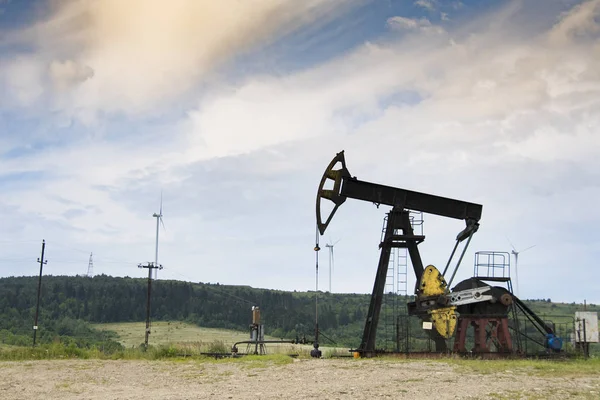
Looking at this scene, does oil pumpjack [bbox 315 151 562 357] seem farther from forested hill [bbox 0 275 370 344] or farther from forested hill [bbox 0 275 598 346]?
forested hill [bbox 0 275 370 344]

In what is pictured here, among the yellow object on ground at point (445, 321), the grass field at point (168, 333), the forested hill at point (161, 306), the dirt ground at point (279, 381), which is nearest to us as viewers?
the dirt ground at point (279, 381)

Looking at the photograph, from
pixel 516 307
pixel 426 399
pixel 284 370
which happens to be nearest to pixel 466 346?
pixel 516 307

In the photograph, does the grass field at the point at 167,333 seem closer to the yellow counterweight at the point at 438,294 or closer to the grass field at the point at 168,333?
the grass field at the point at 168,333

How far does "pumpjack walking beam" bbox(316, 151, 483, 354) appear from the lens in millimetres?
19250

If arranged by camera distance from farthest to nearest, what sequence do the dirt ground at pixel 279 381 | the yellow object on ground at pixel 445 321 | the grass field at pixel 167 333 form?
1. the grass field at pixel 167 333
2. the yellow object on ground at pixel 445 321
3. the dirt ground at pixel 279 381

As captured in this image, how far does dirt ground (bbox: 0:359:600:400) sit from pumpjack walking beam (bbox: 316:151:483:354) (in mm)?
2771

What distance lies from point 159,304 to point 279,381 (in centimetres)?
6335

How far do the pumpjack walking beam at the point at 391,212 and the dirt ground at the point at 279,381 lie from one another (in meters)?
2.77

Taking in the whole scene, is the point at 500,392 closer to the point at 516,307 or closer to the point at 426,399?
the point at 426,399

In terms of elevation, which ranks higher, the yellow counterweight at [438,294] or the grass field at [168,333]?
the yellow counterweight at [438,294]

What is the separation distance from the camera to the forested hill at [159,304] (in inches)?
2554

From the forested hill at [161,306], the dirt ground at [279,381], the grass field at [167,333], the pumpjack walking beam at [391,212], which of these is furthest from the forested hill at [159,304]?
the dirt ground at [279,381]

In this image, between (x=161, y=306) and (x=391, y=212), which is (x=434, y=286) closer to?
(x=391, y=212)

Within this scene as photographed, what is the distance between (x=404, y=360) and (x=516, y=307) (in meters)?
3.95
